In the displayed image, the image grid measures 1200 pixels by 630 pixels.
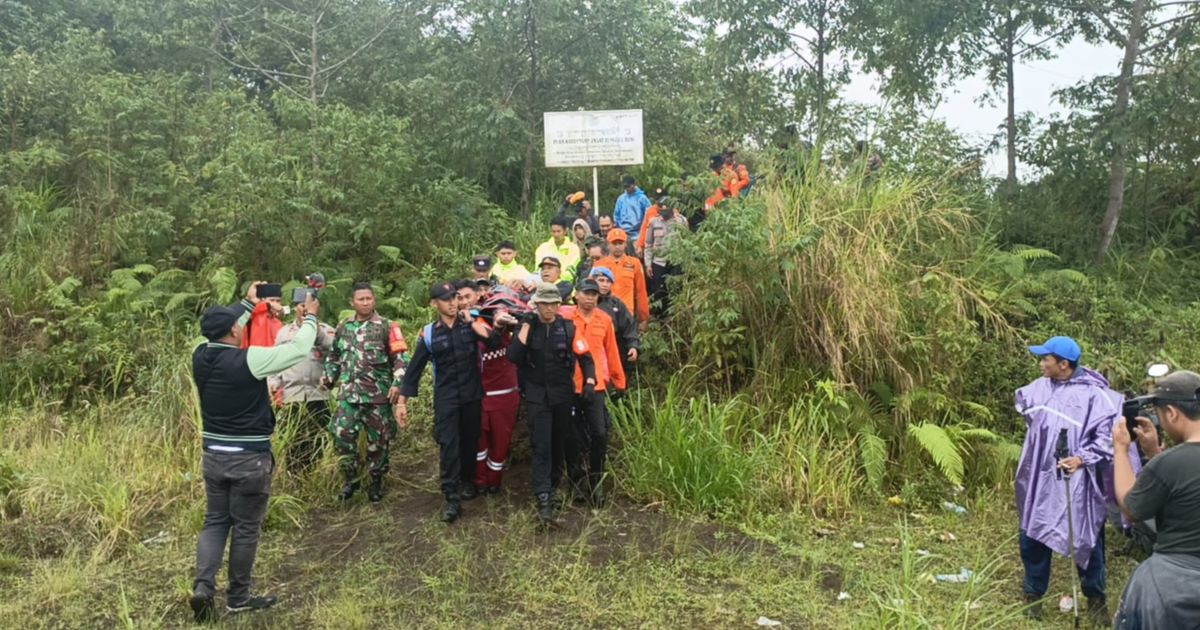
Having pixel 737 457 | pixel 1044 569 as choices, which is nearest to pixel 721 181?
pixel 737 457

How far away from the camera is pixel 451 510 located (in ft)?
21.1

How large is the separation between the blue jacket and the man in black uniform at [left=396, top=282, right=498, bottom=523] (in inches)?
187

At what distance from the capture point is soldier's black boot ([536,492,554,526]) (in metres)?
6.27

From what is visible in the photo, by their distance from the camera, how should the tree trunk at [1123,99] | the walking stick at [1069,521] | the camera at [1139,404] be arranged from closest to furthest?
the camera at [1139,404], the walking stick at [1069,521], the tree trunk at [1123,99]

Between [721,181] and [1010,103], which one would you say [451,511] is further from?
[1010,103]

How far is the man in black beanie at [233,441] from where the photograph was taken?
4840 millimetres

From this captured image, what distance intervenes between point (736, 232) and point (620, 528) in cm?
277

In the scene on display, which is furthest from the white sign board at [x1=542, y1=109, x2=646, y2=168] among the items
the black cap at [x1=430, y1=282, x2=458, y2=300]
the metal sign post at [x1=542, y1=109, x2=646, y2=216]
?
the black cap at [x1=430, y1=282, x2=458, y2=300]

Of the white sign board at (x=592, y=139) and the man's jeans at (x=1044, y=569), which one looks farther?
the white sign board at (x=592, y=139)

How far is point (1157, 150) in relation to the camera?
10609 millimetres

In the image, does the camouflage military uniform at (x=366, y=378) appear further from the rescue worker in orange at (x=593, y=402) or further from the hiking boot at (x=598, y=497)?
→ the hiking boot at (x=598, y=497)

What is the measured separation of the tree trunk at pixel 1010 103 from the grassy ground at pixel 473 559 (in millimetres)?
5870

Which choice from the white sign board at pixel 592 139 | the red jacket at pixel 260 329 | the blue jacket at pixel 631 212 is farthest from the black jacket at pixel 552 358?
the white sign board at pixel 592 139

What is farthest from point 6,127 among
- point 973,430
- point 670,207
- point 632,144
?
point 973,430
